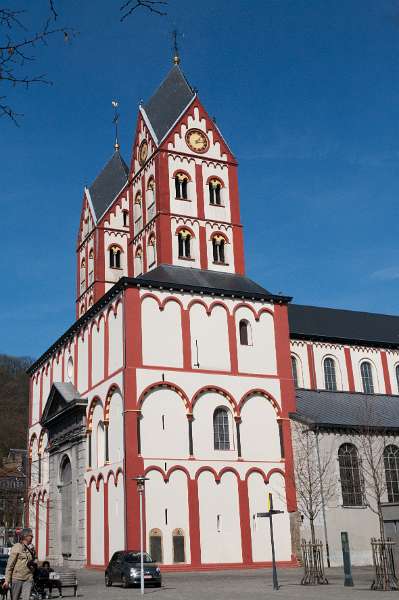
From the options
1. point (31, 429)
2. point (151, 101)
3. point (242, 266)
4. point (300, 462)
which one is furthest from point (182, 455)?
point (151, 101)

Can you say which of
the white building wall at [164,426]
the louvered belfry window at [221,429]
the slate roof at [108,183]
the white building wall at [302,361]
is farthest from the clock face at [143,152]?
the louvered belfry window at [221,429]

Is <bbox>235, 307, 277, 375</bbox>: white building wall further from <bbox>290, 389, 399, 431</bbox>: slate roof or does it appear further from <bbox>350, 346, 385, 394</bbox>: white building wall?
<bbox>350, 346, 385, 394</bbox>: white building wall

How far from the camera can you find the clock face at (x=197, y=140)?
164ft

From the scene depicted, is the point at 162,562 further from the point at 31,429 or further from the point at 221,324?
the point at 31,429

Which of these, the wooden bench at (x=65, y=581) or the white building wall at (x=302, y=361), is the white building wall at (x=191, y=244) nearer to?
the white building wall at (x=302, y=361)

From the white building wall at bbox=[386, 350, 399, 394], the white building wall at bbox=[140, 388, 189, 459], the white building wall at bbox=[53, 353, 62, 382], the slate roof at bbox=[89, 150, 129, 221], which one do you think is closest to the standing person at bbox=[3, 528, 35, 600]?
the white building wall at bbox=[140, 388, 189, 459]

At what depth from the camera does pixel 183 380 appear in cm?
4144

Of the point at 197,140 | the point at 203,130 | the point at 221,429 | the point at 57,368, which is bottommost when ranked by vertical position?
the point at 221,429

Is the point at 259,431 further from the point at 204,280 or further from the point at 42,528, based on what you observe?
the point at 42,528

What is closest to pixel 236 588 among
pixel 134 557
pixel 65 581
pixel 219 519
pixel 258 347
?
pixel 134 557

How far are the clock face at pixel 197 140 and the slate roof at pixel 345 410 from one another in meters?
17.7

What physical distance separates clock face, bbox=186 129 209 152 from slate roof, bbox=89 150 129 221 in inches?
448

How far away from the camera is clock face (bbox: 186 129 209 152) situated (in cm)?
4991

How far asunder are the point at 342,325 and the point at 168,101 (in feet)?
67.5
